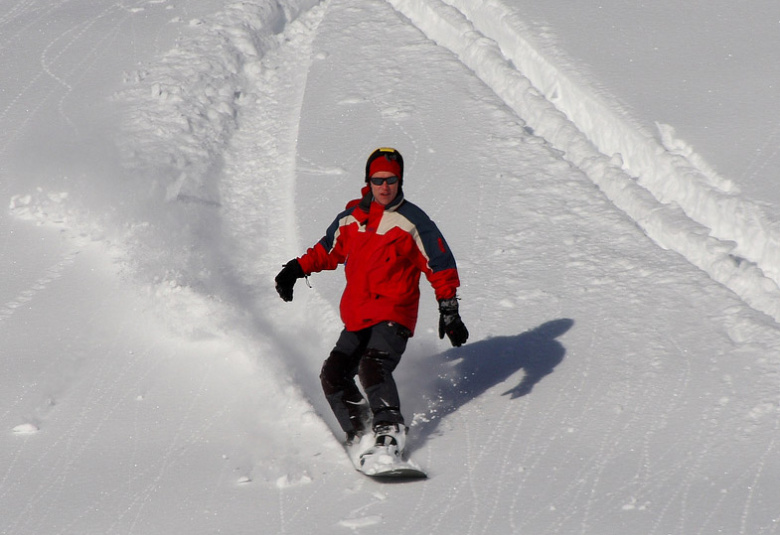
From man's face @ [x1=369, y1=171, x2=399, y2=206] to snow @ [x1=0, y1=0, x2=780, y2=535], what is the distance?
1.20 meters

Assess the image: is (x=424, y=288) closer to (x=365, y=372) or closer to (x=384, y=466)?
(x=365, y=372)

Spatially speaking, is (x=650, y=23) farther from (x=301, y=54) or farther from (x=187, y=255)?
(x=187, y=255)

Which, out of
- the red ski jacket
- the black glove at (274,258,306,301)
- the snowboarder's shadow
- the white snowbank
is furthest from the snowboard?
the white snowbank

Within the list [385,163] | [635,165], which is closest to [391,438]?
[385,163]

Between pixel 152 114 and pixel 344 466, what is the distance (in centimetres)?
Answer: 568

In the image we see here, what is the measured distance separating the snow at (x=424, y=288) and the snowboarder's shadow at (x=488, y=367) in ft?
0.08

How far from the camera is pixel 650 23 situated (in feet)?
33.4

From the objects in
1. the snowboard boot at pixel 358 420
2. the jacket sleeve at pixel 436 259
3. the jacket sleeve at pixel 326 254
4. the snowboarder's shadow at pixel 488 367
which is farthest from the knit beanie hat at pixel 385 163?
the snowboarder's shadow at pixel 488 367

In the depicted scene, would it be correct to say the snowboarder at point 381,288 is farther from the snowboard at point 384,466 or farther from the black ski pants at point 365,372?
the snowboard at point 384,466

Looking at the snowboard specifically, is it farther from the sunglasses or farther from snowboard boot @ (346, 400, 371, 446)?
the sunglasses

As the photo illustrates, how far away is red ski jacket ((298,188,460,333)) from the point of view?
188 inches

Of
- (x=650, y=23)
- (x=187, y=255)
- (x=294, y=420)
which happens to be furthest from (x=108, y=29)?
(x=294, y=420)

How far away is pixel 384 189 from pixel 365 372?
0.93 m

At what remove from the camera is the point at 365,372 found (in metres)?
4.68
